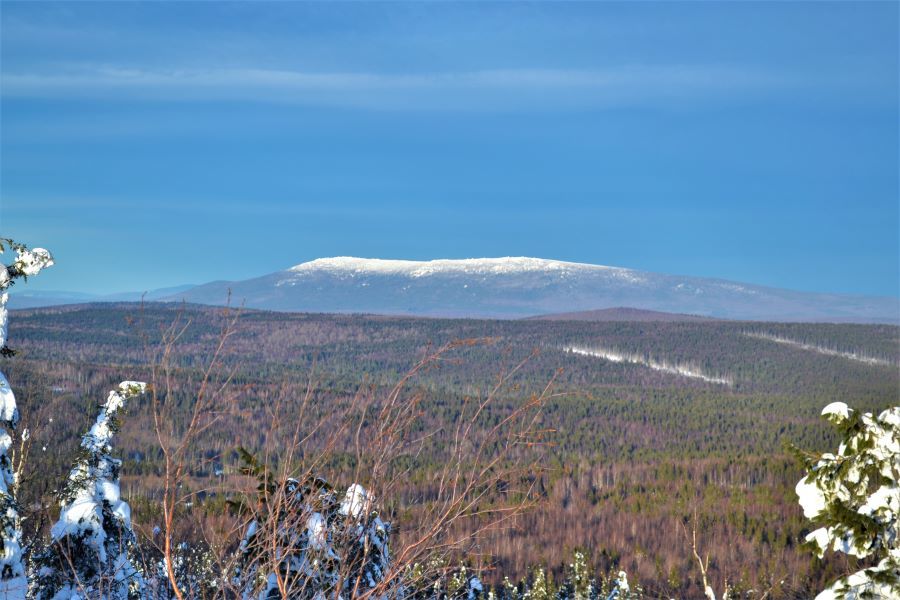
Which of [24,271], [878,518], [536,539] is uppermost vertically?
[24,271]

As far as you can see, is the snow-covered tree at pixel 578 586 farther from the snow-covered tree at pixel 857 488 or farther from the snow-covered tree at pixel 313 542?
the snow-covered tree at pixel 857 488

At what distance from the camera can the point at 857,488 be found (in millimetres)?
7531

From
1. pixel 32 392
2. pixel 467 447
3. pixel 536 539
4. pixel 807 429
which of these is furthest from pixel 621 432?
pixel 467 447

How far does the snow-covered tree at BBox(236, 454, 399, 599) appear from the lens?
7465 mm

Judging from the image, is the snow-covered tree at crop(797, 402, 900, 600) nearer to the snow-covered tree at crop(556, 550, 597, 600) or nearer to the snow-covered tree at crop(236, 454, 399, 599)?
the snow-covered tree at crop(236, 454, 399, 599)

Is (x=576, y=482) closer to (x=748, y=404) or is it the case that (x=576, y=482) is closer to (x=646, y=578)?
(x=646, y=578)

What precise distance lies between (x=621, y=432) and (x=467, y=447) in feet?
465

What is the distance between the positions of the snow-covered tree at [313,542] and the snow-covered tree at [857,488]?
3789mm

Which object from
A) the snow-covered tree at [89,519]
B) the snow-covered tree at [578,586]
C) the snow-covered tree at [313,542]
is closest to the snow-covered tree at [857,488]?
the snow-covered tree at [313,542]

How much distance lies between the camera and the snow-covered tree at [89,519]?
15180mm

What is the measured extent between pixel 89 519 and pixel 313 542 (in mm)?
8800

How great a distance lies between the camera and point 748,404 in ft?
545

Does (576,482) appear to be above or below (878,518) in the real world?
below

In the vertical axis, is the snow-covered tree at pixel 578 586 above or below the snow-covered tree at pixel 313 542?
below
